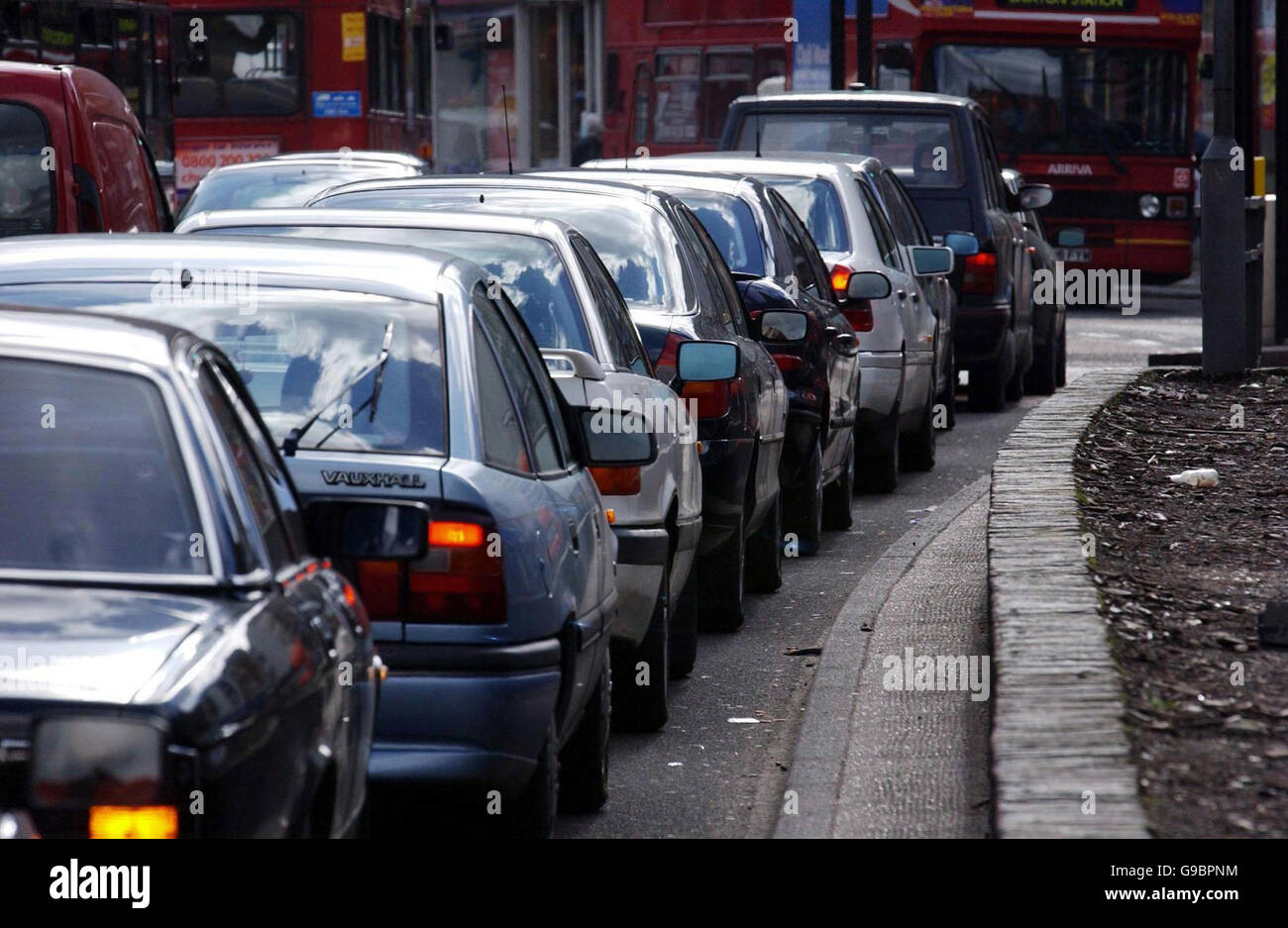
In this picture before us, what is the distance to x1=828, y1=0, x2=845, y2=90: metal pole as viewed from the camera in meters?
25.5

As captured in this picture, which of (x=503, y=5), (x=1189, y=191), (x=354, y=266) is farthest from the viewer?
(x=503, y=5)

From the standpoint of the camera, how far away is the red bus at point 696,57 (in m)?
28.2

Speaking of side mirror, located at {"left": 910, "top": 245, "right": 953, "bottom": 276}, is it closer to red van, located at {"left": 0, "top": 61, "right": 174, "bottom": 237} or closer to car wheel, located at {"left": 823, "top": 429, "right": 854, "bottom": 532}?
car wheel, located at {"left": 823, "top": 429, "right": 854, "bottom": 532}

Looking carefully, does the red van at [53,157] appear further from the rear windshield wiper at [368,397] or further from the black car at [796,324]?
the rear windshield wiper at [368,397]

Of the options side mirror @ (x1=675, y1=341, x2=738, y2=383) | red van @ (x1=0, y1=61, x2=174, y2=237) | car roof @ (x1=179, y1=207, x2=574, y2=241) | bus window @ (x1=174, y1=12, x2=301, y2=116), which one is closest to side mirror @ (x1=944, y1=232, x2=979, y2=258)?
red van @ (x1=0, y1=61, x2=174, y2=237)

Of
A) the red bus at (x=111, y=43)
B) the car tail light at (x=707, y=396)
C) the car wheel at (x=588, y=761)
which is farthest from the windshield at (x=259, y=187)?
the car wheel at (x=588, y=761)

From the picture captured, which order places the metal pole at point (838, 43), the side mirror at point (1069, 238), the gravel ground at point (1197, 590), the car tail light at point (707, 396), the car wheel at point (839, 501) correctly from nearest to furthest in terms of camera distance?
the gravel ground at point (1197, 590), the car tail light at point (707, 396), the car wheel at point (839, 501), the side mirror at point (1069, 238), the metal pole at point (838, 43)

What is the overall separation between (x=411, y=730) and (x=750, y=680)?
334 centimetres

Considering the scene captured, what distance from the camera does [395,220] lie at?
23.2ft

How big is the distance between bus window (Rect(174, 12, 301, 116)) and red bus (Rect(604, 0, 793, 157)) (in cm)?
378

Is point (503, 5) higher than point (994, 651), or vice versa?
point (503, 5)

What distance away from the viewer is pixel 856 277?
41.2ft
